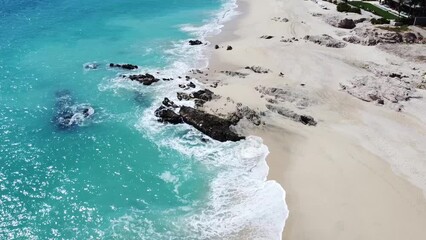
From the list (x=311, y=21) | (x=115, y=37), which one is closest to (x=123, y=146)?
(x=115, y=37)

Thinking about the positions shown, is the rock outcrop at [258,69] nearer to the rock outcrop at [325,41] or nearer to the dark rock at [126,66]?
the rock outcrop at [325,41]

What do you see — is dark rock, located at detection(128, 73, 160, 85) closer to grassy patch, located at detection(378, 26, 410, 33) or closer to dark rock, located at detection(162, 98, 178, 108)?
dark rock, located at detection(162, 98, 178, 108)

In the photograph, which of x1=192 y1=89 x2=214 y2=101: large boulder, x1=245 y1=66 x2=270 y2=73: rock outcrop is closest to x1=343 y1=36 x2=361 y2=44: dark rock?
x1=245 y1=66 x2=270 y2=73: rock outcrop

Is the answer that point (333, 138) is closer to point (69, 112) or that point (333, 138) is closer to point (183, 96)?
point (183, 96)

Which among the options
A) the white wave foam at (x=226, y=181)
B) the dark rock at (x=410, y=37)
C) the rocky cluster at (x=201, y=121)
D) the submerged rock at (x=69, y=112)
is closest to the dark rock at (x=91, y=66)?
the white wave foam at (x=226, y=181)

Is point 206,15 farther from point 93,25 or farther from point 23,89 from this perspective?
point 23,89

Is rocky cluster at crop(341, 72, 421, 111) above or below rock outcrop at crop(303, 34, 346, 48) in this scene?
below

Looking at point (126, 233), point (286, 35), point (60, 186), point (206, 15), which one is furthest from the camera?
point (206, 15)

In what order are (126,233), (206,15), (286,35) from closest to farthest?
1. (126,233)
2. (286,35)
3. (206,15)
